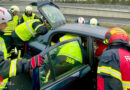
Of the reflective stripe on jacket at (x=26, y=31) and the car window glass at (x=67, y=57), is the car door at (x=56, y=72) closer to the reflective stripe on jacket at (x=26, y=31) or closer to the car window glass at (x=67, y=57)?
the car window glass at (x=67, y=57)

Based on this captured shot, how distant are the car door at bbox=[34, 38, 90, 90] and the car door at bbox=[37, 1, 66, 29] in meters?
0.97

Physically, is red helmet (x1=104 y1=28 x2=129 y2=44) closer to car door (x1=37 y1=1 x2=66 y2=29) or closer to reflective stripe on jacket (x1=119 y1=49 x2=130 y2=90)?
reflective stripe on jacket (x1=119 y1=49 x2=130 y2=90)

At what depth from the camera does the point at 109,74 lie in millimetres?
1512

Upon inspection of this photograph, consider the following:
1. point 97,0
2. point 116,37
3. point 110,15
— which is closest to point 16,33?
point 116,37

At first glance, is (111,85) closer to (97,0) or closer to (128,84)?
(128,84)

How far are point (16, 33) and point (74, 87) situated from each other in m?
2.10

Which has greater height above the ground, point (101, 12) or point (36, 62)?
point (36, 62)

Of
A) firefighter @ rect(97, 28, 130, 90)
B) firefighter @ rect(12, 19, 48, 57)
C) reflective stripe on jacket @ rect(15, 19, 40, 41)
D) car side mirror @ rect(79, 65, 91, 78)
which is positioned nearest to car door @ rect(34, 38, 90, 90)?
car side mirror @ rect(79, 65, 91, 78)

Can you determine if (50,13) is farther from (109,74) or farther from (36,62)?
(109,74)

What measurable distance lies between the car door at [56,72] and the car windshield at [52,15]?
0.97 meters

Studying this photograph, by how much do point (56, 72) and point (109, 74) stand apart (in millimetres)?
940

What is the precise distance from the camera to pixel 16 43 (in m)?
3.85

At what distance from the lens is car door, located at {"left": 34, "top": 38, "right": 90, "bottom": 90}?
1.99 meters

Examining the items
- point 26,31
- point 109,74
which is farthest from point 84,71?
point 26,31
